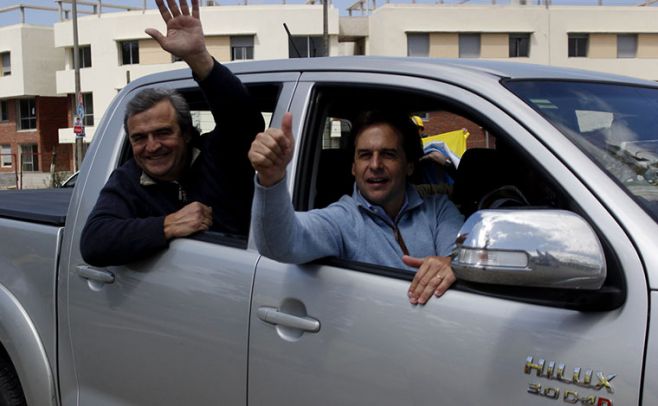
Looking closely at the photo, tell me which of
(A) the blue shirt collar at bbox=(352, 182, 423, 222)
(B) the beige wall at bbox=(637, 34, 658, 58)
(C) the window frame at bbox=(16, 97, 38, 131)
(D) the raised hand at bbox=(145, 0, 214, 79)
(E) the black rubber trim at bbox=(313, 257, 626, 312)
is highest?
(B) the beige wall at bbox=(637, 34, 658, 58)

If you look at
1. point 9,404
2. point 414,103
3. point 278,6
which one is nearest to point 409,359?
point 414,103

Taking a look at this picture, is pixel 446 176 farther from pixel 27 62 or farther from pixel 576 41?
pixel 27 62

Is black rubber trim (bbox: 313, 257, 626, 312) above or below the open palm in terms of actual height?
below

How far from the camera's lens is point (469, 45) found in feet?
135

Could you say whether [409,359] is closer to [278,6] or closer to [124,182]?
[124,182]

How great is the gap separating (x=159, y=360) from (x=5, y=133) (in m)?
50.6

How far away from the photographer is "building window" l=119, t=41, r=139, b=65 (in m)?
42.8

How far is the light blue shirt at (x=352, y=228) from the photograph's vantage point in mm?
1977

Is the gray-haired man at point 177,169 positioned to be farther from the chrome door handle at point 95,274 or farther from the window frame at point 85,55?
the window frame at point 85,55

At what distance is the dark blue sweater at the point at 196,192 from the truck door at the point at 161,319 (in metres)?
0.08

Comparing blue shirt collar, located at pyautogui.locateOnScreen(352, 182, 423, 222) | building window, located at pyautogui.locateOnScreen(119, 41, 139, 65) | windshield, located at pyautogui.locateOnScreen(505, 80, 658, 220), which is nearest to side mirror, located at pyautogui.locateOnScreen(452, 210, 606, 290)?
windshield, located at pyautogui.locateOnScreen(505, 80, 658, 220)

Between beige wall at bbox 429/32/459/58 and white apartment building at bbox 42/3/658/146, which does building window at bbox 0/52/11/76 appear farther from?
beige wall at bbox 429/32/459/58

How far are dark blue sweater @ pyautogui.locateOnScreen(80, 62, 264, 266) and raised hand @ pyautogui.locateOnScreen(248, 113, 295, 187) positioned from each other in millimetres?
750

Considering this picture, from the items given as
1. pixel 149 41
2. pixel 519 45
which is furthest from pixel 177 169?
pixel 519 45
